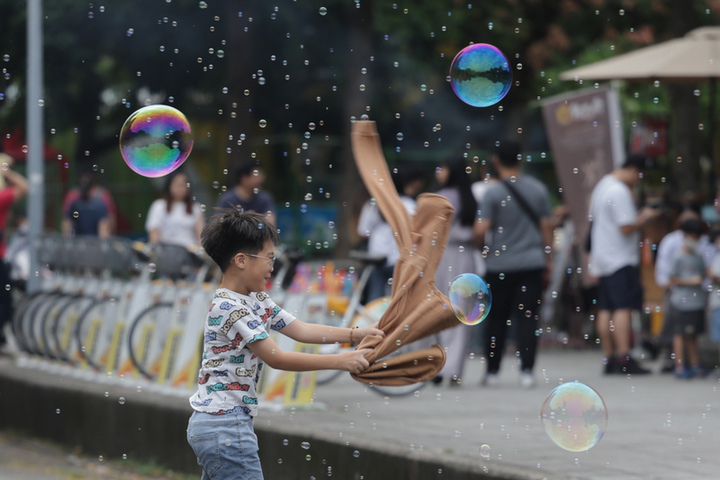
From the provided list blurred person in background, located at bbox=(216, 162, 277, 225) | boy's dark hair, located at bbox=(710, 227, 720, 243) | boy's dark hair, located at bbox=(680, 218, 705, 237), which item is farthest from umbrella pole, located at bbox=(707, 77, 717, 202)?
blurred person in background, located at bbox=(216, 162, 277, 225)

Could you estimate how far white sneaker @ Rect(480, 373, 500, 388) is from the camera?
8.40 metres

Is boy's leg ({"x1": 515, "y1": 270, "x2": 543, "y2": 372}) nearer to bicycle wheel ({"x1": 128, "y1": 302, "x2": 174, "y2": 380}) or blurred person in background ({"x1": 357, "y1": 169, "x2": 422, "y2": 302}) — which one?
blurred person in background ({"x1": 357, "y1": 169, "x2": 422, "y2": 302})

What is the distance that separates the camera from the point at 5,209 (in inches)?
409

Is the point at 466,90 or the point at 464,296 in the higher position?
the point at 466,90

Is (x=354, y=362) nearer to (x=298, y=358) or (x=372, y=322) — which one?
(x=298, y=358)

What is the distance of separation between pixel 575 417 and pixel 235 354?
1.73 meters

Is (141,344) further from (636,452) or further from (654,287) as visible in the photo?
(654,287)

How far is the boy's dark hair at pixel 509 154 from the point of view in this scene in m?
8.48

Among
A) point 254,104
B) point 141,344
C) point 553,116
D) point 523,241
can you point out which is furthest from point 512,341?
point 254,104

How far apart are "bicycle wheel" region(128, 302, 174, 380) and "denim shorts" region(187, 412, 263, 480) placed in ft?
15.3

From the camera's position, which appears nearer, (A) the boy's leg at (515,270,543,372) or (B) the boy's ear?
(B) the boy's ear

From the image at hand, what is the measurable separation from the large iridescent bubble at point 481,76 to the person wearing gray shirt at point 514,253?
2.76 meters

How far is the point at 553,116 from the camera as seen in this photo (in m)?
11.5

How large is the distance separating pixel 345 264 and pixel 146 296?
722 cm
